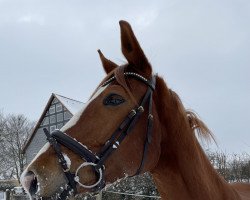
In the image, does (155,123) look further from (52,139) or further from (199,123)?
(52,139)

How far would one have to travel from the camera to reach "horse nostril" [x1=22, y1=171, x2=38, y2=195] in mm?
2088

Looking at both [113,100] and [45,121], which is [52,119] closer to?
[45,121]

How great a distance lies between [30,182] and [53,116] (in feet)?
121

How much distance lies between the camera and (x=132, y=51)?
2658mm

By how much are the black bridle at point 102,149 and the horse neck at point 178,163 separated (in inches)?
7.5

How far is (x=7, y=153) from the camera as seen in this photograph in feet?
164

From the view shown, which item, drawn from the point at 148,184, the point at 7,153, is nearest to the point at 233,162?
the point at 148,184

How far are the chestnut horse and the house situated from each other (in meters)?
30.2

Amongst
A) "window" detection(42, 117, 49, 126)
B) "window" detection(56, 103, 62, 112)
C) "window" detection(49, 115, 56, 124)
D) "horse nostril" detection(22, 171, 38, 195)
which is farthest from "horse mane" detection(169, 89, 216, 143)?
"window" detection(42, 117, 49, 126)

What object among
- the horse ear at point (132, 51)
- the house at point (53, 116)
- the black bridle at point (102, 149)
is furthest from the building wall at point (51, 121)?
the black bridle at point (102, 149)

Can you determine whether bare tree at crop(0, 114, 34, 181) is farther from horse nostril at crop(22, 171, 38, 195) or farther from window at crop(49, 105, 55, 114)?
horse nostril at crop(22, 171, 38, 195)

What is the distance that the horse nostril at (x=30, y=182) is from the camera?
2.09 metres

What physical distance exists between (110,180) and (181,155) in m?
0.60

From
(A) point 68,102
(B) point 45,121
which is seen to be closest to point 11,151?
(B) point 45,121
